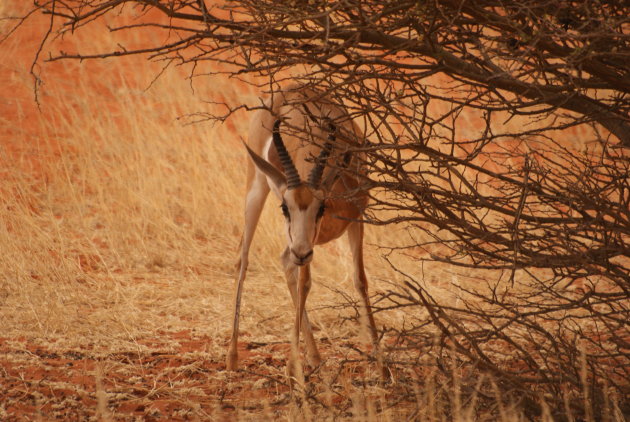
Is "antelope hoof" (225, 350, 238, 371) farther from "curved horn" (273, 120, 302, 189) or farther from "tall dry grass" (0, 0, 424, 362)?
"curved horn" (273, 120, 302, 189)

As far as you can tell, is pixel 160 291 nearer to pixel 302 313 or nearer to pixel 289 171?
pixel 302 313

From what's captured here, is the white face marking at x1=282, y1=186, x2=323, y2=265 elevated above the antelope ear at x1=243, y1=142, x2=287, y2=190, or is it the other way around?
the antelope ear at x1=243, y1=142, x2=287, y2=190

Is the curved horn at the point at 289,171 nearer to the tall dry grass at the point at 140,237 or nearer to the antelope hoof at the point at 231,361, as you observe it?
the tall dry grass at the point at 140,237

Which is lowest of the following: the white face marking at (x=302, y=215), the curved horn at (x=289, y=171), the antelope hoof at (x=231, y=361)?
the antelope hoof at (x=231, y=361)

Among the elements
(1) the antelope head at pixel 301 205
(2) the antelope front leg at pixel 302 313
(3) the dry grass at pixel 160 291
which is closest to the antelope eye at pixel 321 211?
(1) the antelope head at pixel 301 205

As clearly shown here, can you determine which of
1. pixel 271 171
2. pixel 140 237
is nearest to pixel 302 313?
pixel 271 171

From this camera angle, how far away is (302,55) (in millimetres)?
3246

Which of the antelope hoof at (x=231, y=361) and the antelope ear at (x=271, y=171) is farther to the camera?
the antelope hoof at (x=231, y=361)

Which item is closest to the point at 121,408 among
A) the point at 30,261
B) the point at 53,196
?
the point at 30,261

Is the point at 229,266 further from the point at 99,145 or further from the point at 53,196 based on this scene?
the point at 99,145

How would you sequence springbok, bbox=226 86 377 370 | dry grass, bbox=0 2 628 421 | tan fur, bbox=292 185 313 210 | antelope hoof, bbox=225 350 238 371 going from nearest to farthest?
dry grass, bbox=0 2 628 421
springbok, bbox=226 86 377 370
tan fur, bbox=292 185 313 210
antelope hoof, bbox=225 350 238 371

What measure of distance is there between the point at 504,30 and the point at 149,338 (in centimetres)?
326

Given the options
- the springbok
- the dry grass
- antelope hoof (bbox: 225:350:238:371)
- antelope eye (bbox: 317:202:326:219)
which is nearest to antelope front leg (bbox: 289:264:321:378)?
the springbok

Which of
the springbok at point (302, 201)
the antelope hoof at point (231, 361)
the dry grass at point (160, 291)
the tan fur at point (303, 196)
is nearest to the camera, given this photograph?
the dry grass at point (160, 291)
